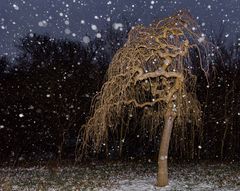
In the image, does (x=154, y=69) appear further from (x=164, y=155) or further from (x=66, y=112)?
(x=66, y=112)

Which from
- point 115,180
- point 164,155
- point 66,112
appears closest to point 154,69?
point 164,155

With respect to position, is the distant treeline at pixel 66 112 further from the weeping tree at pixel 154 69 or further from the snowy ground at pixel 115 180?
the weeping tree at pixel 154 69

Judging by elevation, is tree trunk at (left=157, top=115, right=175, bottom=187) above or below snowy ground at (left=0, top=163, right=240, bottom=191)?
above

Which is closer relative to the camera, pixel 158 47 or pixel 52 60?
pixel 158 47

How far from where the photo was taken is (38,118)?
3269cm

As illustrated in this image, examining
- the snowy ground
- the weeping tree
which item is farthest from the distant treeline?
the weeping tree

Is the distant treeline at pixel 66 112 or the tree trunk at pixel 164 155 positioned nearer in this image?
the tree trunk at pixel 164 155

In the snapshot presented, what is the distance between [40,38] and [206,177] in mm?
23593

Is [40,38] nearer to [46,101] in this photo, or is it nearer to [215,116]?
[46,101]

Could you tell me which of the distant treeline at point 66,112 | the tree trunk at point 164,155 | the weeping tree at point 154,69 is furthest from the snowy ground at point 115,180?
the distant treeline at point 66,112

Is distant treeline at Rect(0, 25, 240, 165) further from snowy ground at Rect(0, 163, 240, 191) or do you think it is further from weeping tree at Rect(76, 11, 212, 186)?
weeping tree at Rect(76, 11, 212, 186)

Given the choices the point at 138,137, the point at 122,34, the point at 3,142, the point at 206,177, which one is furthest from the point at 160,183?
the point at 122,34

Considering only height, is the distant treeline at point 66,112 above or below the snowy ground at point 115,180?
above

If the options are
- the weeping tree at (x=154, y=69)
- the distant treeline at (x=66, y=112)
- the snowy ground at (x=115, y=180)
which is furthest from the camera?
the distant treeline at (x=66, y=112)
